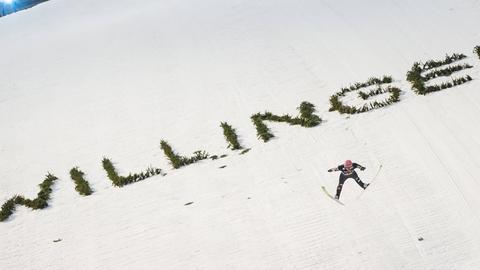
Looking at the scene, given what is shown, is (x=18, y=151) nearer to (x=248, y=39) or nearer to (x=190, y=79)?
(x=190, y=79)

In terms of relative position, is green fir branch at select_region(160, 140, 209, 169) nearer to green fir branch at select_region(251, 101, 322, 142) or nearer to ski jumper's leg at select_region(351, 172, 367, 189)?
green fir branch at select_region(251, 101, 322, 142)

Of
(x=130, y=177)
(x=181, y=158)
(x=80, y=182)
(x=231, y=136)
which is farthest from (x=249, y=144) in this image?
(x=80, y=182)

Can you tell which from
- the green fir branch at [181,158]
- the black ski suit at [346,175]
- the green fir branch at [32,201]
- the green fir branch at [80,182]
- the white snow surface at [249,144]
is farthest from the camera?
the green fir branch at [181,158]

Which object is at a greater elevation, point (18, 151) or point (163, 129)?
point (18, 151)

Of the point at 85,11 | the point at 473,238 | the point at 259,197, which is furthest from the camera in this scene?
the point at 85,11

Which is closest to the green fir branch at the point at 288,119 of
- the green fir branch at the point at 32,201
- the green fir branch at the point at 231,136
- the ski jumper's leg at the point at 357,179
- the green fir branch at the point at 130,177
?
the green fir branch at the point at 231,136

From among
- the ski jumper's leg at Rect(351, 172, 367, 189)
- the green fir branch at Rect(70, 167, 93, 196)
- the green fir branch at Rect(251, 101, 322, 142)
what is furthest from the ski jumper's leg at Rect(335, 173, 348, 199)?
the green fir branch at Rect(70, 167, 93, 196)

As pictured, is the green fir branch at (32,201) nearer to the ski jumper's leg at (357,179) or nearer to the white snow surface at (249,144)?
the white snow surface at (249,144)

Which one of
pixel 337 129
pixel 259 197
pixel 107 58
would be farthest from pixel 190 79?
pixel 259 197
